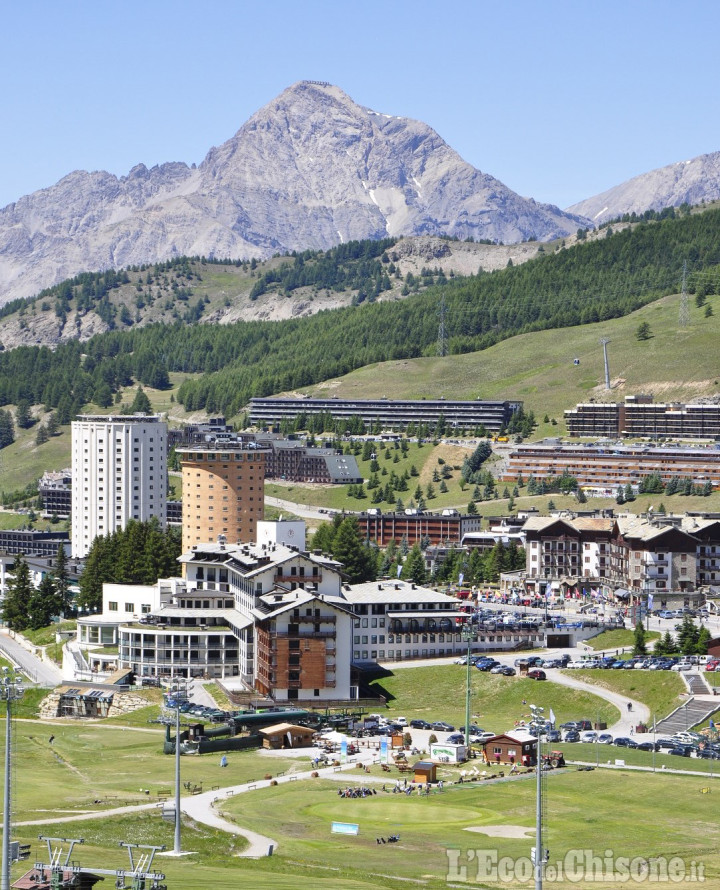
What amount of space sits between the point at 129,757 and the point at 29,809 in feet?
84.7

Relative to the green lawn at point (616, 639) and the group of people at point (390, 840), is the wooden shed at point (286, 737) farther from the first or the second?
the green lawn at point (616, 639)

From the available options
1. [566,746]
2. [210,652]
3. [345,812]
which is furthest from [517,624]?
[345,812]

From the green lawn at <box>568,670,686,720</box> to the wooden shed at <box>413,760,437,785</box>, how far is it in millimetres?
30257

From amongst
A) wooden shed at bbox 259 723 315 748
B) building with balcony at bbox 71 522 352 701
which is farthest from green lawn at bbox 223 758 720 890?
building with balcony at bbox 71 522 352 701

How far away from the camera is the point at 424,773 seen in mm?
119625

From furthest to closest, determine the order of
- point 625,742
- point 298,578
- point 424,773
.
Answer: point 298,578 → point 625,742 → point 424,773

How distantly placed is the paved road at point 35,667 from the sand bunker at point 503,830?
3038 inches

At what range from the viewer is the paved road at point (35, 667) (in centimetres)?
17675

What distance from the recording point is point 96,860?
3516 inches

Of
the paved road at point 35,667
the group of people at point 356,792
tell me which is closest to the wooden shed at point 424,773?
the group of people at point 356,792

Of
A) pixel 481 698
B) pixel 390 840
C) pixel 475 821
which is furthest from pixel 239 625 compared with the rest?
pixel 390 840

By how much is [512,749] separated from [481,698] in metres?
28.9

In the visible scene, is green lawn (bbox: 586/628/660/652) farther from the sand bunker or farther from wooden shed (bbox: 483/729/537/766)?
the sand bunker

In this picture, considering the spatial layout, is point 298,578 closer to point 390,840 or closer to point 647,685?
point 647,685
